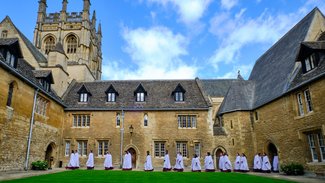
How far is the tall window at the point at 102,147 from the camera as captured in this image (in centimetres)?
2286

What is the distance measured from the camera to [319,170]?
564 inches

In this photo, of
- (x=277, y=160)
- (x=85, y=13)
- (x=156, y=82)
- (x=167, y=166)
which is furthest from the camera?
(x=85, y=13)

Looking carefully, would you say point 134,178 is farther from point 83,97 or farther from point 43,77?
point 83,97

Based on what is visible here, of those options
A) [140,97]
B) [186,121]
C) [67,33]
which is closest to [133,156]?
[140,97]

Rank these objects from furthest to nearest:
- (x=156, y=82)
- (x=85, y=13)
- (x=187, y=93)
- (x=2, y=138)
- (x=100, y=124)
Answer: (x=85, y=13)
(x=156, y=82)
(x=187, y=93)
(x=100, y=124)
(x=2, y=138)

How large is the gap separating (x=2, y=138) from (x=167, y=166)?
12.2 m

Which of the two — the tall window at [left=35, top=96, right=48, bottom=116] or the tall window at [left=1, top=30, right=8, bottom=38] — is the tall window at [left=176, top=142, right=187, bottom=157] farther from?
the tall window at [left=1, top=30, right=8, bottom=38]

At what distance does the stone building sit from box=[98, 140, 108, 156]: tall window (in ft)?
0.32

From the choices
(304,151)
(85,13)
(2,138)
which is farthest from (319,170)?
(85,13)

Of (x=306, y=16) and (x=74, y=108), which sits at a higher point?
(x=306, y=16)

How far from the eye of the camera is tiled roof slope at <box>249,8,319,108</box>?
19.1 m

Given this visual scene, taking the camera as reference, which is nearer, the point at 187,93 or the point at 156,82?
the point at 187,93

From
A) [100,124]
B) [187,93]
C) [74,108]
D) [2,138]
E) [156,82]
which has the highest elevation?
[156,82]

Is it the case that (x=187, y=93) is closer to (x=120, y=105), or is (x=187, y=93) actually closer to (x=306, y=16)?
(x=120, y=105)
